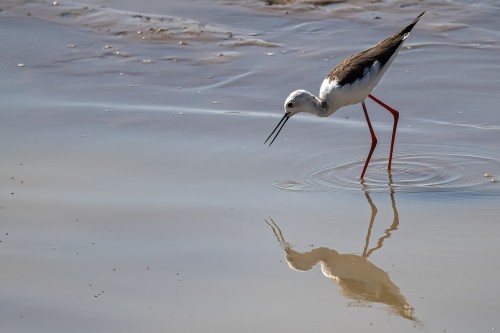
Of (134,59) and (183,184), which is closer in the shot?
(183,184)

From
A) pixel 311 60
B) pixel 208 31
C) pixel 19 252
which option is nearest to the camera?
pixel 19 252

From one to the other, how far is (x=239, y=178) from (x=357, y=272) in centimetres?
161

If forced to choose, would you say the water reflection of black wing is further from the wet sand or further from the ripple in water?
the ripple in water

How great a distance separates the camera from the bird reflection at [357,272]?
500 cm

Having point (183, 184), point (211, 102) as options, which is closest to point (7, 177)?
point (183, 184)

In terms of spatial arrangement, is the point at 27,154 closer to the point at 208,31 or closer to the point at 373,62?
the point at 373,62

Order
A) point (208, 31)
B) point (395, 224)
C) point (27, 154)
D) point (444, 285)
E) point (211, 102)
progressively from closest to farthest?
point (444, 285) < point (395, 224) < point (27, 154) < point (211, 102) < point (208, 31)

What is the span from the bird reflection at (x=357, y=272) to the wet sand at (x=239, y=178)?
1 cm

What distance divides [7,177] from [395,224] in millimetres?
2690

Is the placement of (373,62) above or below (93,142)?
above

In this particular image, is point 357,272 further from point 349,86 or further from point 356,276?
point 349,86

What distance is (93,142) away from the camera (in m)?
7.57

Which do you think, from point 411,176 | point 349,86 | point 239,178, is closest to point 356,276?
point 239,178

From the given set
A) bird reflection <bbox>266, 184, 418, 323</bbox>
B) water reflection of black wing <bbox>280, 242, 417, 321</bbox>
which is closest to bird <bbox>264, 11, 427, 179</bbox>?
bird reflection <bbox>266, 184, 418, 323</bbox>
